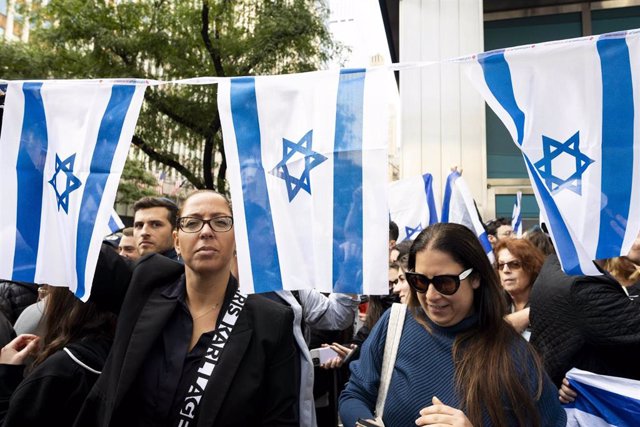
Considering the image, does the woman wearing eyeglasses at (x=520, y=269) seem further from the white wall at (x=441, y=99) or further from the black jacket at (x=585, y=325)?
the white wall at (x=441, y=99)

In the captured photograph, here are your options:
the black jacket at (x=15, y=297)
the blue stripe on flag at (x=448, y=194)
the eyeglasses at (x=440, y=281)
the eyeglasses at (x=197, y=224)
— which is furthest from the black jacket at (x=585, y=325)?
the black jacket at (x=15, y=297)

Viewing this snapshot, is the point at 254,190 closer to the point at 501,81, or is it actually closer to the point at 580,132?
the point at 501,81

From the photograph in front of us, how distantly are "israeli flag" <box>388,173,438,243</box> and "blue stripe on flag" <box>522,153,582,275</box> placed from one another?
3311 millimetres

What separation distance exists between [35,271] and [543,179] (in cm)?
270

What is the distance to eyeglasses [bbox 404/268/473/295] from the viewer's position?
2166 mm

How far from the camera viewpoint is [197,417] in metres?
2.05

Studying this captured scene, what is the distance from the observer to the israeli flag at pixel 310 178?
272 cm

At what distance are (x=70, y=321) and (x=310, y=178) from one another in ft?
4.52

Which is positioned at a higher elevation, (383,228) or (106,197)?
(106,197)

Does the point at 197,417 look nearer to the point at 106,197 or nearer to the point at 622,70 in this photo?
the point at 106,197

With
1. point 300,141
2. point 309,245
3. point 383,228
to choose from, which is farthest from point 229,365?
point 300,141

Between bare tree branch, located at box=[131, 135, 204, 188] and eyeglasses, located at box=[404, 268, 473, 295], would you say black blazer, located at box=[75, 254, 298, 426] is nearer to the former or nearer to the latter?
eyeglasses, located at box=[404, 268, 473, 295]

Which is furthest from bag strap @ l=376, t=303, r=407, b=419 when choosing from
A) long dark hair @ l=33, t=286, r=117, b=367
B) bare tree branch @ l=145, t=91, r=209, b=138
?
bare tree branch @ l=145, t=91, r=209, b=138

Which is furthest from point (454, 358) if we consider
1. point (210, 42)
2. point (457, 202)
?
point (210, 42)
